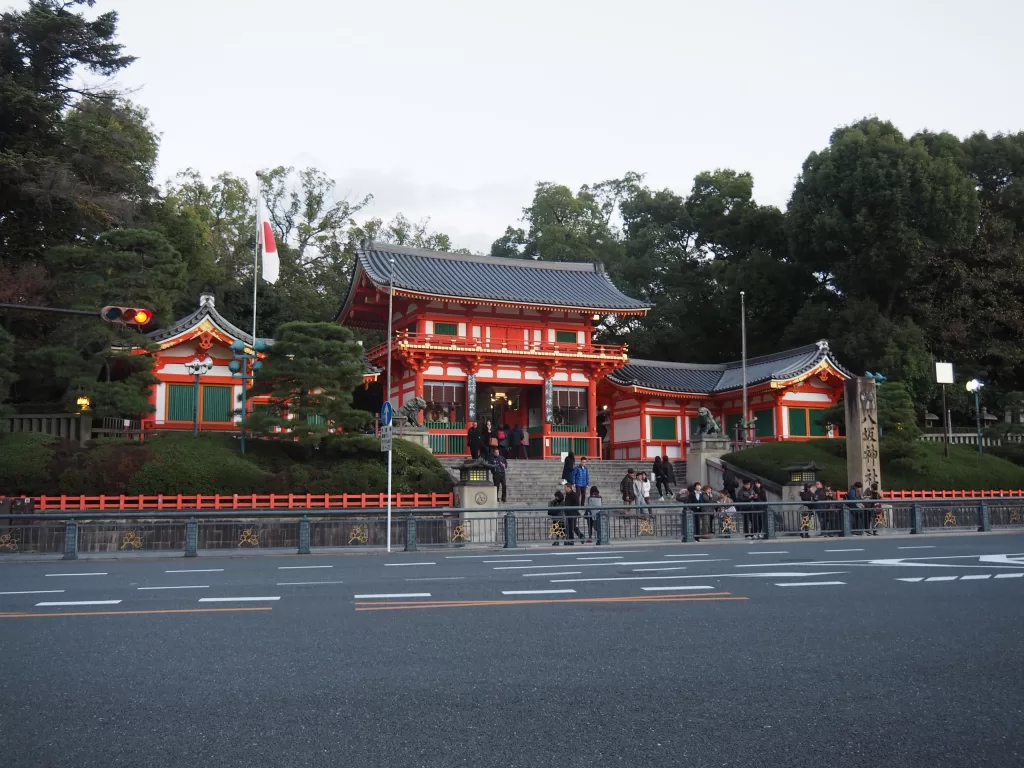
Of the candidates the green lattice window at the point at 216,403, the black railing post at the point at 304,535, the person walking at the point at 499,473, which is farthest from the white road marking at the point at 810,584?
the green lattice window at the point at 216,403

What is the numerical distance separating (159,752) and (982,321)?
45054 mm

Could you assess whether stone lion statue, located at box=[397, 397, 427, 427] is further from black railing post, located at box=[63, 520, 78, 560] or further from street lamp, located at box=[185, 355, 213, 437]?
black railing post, located at box=[63, 520, 78, 560]

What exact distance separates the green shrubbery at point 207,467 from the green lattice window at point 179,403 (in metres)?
6.94

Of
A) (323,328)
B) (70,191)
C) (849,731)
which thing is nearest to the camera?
(849,731)

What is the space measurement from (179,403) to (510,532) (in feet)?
61.1

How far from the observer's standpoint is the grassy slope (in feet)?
101

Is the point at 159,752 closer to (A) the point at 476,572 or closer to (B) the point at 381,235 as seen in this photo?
(A) the point at 476,572

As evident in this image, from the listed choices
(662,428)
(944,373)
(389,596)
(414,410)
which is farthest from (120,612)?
(944,373)

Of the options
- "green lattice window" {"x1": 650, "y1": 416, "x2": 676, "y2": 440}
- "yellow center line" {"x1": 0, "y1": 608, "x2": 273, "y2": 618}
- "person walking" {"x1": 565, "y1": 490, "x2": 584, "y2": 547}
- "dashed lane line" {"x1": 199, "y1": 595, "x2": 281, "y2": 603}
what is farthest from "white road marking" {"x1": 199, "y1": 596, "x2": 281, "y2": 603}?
"green lattice window" {"x1": 650, "y1": 416, "x2": 676, "y2": 440}

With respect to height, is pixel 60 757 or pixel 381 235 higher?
pixel 381 235

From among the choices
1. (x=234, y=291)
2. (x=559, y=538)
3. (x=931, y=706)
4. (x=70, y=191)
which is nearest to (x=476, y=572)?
(x=559, y=538)

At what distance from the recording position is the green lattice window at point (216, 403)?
33406 millimetres

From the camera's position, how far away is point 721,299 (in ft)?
163

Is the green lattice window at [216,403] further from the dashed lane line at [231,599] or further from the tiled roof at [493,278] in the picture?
the dashed lane line at [231,599]
